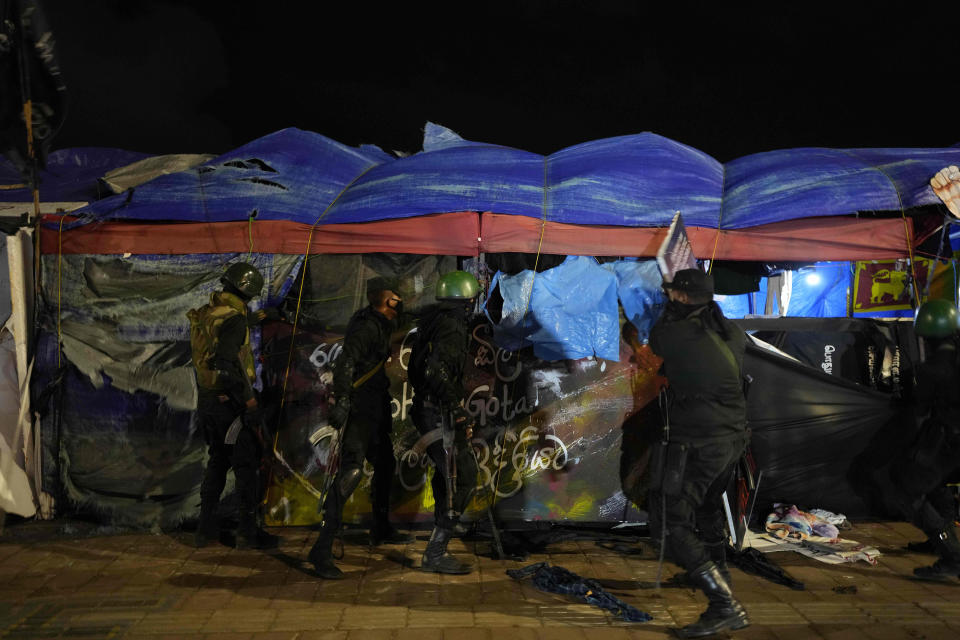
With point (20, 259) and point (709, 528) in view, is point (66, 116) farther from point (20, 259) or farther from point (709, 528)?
point (709, 528)

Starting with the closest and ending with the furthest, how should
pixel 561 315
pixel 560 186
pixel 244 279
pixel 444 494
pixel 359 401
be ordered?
1. pixel 444 494
2. pixel 359 401
3. pixel 244 279
4. pixel 561 315
5. pixel 560 186

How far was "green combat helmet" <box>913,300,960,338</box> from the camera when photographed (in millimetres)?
5590

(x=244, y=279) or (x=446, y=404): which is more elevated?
(x=244, y=279)

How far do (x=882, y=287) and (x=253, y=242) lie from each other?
21.5 ft

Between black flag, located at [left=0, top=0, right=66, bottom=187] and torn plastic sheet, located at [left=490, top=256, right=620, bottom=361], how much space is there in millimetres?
3911

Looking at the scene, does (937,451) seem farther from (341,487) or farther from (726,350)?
(341,487)

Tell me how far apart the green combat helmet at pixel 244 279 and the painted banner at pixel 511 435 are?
0.88 m

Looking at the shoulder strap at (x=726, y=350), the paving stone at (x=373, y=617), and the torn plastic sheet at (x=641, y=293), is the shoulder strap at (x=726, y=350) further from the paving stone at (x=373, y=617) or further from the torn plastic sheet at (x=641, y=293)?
the paving stone at (x=373, y=617)

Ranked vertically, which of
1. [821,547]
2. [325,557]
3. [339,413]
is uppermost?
[339,413]

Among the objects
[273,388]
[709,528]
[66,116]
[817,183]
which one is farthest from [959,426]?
[66,116]

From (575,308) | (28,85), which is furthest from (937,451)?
(28,85)

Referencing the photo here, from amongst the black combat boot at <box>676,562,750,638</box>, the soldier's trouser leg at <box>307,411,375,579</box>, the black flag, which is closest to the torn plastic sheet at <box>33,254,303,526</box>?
the black flag

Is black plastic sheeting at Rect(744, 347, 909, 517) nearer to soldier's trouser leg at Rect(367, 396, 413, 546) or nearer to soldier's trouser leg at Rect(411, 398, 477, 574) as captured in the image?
soldier's trouser leg at Rect(411, 398, 477, 574)

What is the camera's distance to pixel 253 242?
6.84 m
